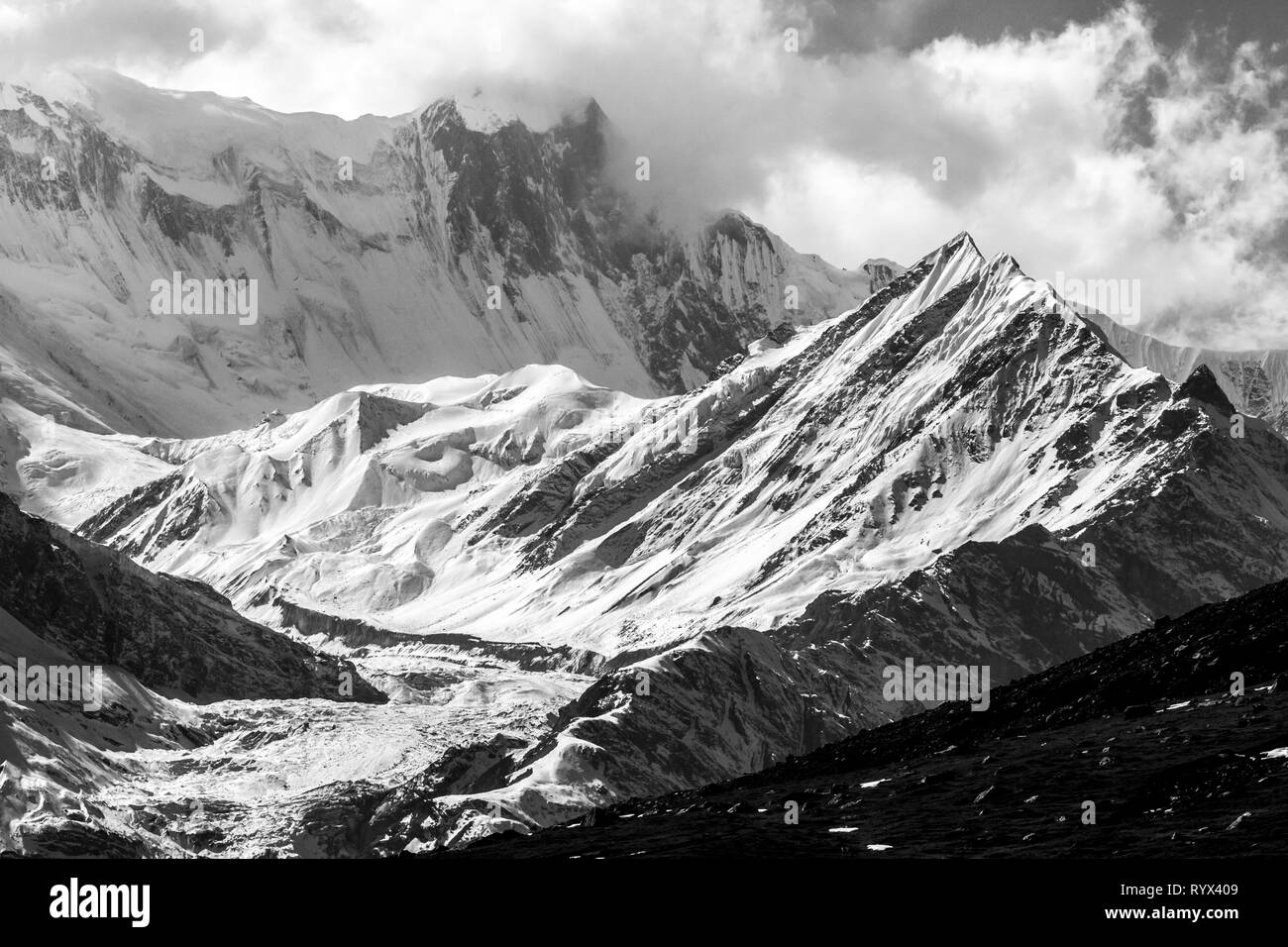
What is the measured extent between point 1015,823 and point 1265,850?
15760 millimetres

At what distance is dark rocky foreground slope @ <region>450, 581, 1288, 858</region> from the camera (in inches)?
2886

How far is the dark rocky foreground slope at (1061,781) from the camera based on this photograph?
73.3m

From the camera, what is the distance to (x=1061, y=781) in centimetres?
8594

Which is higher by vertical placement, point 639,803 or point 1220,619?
point 1220,619
